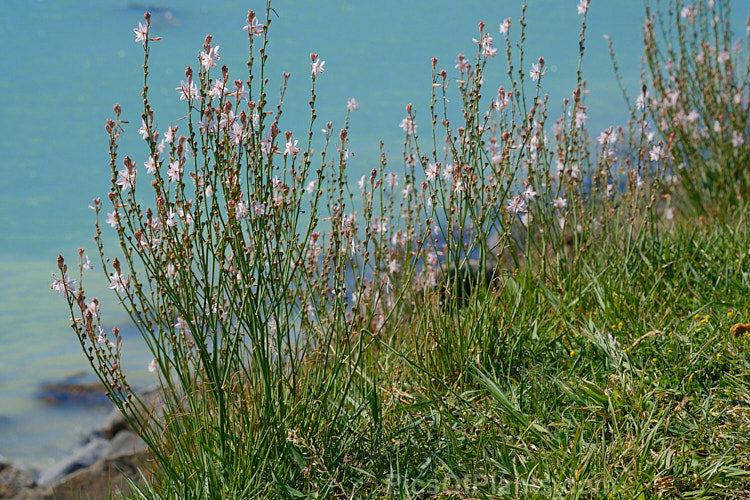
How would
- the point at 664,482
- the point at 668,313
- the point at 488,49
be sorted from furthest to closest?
the point at 668,313 → the point at 488,49 → the point at 664,482

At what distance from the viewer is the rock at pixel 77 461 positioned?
6230 mm

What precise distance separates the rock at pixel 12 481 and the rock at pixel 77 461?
282 mm

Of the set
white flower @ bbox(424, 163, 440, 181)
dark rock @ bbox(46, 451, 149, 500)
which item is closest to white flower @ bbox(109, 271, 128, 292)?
white flower @ bbox(424, 163, 440, 181)

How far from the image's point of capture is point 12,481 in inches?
225

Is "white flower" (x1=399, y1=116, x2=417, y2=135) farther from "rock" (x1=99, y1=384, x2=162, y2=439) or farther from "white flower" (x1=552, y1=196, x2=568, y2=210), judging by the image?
"rock" (x1=99, y1=384, x2=162, y2=439)

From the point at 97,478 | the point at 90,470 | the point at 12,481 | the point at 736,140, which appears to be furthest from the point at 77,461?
the point at 736,140

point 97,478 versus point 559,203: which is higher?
point 559,203

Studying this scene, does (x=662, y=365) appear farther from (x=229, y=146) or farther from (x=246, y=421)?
(x=229, y=146)

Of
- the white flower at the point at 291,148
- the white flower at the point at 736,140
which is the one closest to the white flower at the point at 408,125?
the white flower at the point at 291,148

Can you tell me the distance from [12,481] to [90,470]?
88 cm

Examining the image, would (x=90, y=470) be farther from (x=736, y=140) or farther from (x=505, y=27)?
(x=736, y=140)

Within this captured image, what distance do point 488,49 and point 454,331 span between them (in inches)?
→ 51.1

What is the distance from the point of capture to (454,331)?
3.18 metres

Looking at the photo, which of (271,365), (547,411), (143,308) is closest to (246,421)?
(271,365)
